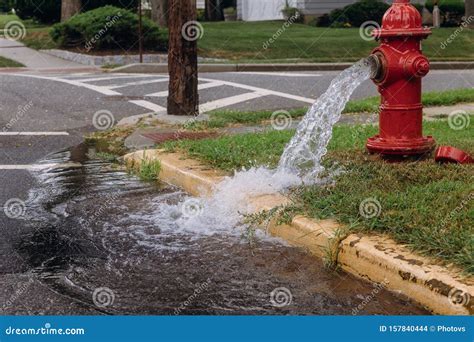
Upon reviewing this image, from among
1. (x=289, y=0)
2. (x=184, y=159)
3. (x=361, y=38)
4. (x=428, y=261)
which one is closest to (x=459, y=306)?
(x=428, y=261)

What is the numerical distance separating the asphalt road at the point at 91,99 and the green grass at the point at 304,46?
6514 mm

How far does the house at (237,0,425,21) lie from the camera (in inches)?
1271

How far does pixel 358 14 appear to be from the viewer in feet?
100

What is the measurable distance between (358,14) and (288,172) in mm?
25316

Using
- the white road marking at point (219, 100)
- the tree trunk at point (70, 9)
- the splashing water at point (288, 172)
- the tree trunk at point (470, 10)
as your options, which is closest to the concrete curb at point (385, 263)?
the splashing water at point (288, 172)

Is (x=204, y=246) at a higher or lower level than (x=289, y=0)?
lower

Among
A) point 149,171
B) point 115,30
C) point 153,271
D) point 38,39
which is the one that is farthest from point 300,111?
point 38,39

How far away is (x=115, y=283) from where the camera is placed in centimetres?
440

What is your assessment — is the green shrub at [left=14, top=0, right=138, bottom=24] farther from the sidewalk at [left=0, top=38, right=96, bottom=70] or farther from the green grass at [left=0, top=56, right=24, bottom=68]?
the green grass at [left=0, top=56, right=24, bottom=68]

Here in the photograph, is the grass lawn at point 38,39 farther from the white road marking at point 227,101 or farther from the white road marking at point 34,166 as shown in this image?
the white road marking at point 34,166

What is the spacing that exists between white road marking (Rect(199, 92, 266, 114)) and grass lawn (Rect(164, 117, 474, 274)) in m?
4.26

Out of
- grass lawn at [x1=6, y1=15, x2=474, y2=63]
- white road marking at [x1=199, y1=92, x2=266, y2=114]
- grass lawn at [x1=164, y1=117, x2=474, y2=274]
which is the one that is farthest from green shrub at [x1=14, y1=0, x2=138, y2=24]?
grass lawn at [x1=164, y1=117, x2=474, y2=274]

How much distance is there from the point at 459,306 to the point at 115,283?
5.95 ft

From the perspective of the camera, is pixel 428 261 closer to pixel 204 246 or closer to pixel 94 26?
pixel 204 246
